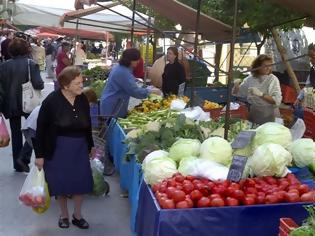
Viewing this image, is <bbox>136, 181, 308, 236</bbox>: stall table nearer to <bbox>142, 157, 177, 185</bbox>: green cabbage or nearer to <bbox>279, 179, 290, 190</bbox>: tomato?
<bbox>279, 179, 290, 190</bbox>: tomato

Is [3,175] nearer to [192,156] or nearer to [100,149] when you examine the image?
[100,149]

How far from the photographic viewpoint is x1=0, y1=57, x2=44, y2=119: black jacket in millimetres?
6520

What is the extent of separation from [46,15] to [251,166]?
1233 centimetres

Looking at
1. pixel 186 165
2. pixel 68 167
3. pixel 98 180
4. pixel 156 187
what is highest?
pixel 186 165

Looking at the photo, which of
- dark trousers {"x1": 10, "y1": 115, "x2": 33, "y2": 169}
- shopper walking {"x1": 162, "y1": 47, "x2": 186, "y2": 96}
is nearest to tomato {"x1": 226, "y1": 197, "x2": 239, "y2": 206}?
dark trousers {"x1": 10, "y1": 115, "x2": 33, "y2": 169}

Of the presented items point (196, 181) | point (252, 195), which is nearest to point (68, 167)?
point (196, 181)

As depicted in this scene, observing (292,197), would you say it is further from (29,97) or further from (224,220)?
(29,97)

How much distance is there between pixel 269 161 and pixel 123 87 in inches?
131

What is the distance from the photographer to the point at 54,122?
4.55 m

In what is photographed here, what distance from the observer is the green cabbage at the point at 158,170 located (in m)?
3.71

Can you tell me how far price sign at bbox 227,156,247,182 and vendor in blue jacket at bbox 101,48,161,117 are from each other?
10.4ft

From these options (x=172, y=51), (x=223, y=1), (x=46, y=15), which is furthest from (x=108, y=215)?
(x=46, y=15)

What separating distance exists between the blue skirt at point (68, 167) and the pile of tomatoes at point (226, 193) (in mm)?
1414

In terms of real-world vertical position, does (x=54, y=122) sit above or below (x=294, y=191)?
above
